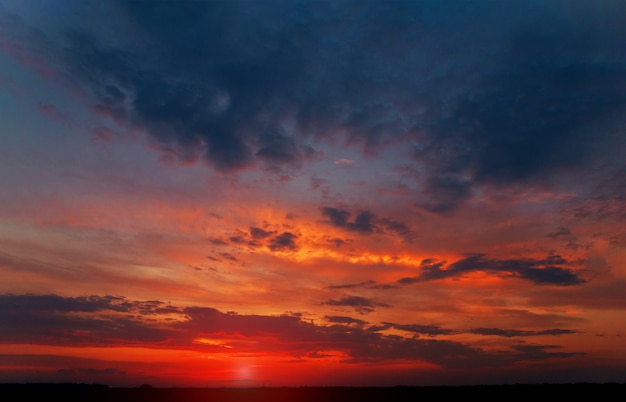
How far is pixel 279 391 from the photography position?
5017 inches

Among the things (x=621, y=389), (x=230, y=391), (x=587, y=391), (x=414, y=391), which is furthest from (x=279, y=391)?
(x=621, y=389)

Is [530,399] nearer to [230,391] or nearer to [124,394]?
[230,391]

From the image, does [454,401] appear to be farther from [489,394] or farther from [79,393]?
[79,393]

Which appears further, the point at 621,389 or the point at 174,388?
the point at 174,388

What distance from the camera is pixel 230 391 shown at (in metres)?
124

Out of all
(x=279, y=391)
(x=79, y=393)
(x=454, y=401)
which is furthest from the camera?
(x=279, y=391)

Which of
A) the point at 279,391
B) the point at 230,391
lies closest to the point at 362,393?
the point at 279,391

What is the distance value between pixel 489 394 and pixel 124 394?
252ft

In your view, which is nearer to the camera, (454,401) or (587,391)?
(454,401)

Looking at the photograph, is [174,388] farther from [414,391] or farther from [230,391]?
[414,391]

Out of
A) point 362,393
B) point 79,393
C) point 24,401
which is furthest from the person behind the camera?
point 362,393

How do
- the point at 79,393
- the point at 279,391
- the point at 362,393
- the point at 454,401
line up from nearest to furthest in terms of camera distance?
the point at 454,401
the point at 79,393
the point at 362,393
the point at 279,391

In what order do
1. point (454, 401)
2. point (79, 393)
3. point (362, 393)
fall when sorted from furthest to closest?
point (362, 393), point (79, 393), point (454, 401)

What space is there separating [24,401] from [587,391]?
362 feet
